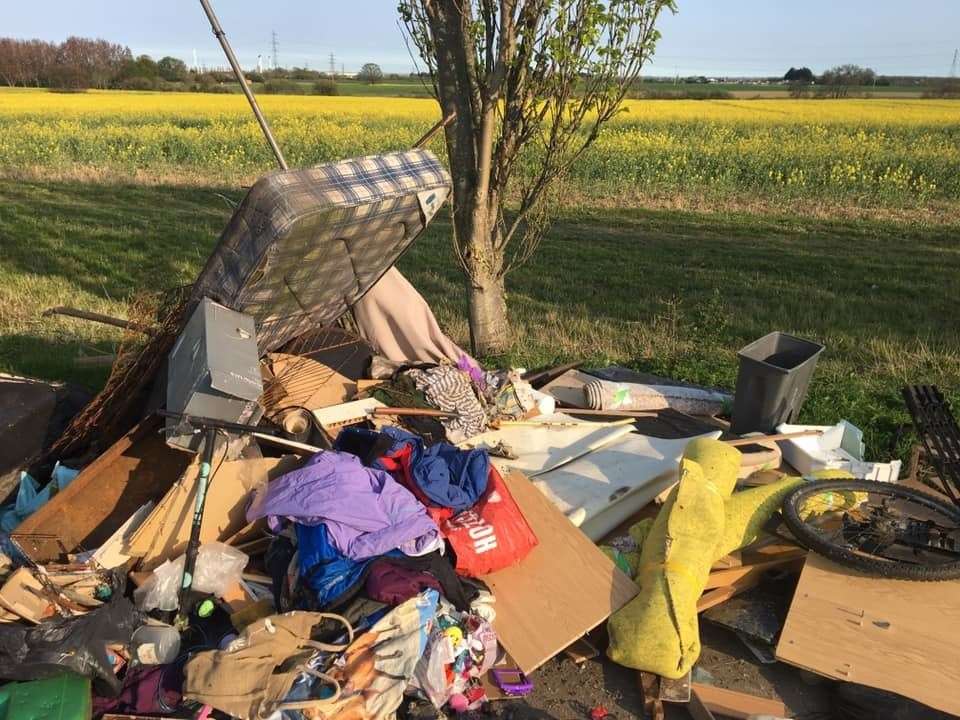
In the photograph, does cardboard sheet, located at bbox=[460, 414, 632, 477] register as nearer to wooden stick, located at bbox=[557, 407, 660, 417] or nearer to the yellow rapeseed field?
wooden stick, located at bbox=[557, 407, 660, 417]

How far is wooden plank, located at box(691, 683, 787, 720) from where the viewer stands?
9.89ft

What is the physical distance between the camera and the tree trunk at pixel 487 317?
20.3ft

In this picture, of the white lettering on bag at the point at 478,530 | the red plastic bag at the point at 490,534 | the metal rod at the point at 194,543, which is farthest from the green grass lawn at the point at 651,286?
the metal rod at the point at 194,543

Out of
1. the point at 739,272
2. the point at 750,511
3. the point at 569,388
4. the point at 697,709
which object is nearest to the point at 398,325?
the point at 569,388

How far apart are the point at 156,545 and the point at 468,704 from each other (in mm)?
1591

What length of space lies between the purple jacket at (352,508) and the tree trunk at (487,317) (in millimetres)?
2926

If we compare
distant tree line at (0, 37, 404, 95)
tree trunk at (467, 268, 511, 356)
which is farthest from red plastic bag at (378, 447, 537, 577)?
distant tree line at (0, 37, 404, 95)

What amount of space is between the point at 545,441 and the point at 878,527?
182 cm

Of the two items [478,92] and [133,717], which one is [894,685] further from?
[478,92]

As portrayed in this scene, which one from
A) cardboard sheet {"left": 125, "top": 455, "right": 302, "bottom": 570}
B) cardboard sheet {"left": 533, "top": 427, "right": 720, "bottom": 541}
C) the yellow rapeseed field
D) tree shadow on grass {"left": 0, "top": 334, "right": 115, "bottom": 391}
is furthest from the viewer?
the yellow rapeseed field

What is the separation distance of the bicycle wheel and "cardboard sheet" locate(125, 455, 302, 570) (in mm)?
2557

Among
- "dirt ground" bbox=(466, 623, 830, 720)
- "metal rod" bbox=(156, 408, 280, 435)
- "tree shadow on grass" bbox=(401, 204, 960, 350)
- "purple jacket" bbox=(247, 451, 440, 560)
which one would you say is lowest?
"dirt ground" bbox=(466, 623, 830, 720)

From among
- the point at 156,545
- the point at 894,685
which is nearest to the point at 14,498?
the point at 156,545

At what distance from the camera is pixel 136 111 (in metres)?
26.0
